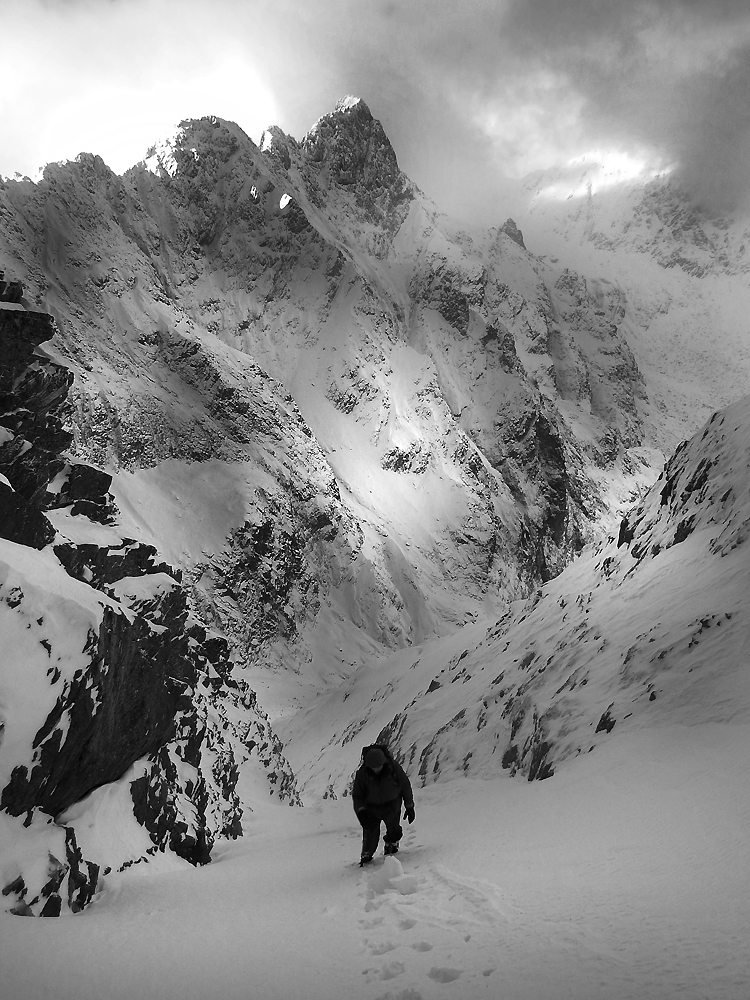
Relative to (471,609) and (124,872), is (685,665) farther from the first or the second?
(471,609)

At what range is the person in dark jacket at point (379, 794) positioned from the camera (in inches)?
309

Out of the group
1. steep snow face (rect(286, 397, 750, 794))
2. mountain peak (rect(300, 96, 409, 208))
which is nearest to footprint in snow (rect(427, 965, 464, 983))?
steep snow face (rect(286, 397, 750, 794))

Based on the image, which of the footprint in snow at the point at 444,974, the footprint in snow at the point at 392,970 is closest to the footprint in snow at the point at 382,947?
the footprint in snow at the point at 392,970

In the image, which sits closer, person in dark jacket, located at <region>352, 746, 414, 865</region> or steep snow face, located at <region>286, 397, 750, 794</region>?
person in dark jacket, located at <region>352, 746, 414, 865</region>

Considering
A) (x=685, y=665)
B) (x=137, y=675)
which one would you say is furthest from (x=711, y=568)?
(x=137, y=675)

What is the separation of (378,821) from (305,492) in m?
71.4

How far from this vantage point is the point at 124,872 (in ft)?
28.1

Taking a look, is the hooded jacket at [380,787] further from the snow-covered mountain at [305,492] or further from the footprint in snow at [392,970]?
the footprint in snow at [392,970]

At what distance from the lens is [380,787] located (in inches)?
312

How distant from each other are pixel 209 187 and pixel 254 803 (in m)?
116

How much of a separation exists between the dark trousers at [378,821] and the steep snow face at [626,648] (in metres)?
5.97

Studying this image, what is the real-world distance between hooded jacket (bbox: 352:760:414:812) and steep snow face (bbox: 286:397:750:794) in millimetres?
5938

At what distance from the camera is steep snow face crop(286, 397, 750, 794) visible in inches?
492

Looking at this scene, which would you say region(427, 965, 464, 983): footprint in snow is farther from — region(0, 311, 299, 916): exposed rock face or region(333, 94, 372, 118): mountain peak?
region(333, 94, 372, 118): mountain peak
